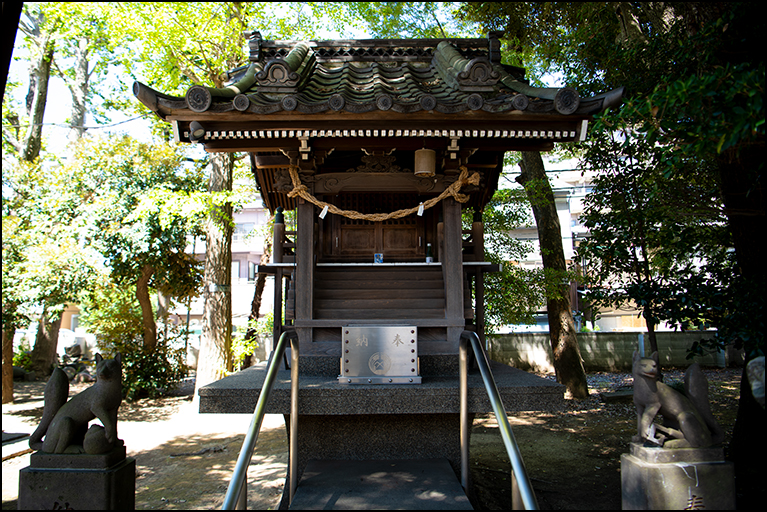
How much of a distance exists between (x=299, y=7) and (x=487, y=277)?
722 cm

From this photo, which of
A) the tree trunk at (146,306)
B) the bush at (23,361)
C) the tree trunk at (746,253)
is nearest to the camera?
the tree trunk at (746,253)

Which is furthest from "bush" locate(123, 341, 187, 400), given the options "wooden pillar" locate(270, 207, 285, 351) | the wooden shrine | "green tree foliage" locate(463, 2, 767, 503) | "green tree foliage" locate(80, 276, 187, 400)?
"green tree foliage" locate(463, 2, 767, 503)

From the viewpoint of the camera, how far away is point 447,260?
17.5 feet

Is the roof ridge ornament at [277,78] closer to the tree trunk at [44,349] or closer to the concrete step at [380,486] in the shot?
the concrete step at [380,486]

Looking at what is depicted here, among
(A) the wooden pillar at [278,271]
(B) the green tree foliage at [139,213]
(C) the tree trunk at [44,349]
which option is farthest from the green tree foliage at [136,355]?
(A) the wooden pillar at [278,271]

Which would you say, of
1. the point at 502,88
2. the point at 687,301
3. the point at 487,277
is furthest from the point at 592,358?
the point at 502,88

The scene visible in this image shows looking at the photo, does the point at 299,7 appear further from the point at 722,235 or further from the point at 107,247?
the point at 722,235

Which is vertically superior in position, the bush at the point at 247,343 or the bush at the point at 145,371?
the bush at the point at 247,343

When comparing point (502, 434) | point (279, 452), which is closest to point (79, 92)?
point (279, 452)

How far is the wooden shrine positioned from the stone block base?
0.97m

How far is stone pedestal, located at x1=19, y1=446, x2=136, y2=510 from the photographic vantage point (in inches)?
124

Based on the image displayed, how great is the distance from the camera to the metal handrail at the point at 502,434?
88.6 inches

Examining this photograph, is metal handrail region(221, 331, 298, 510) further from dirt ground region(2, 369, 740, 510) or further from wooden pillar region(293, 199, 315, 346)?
dirt ground region(2, 369, 740, 510)

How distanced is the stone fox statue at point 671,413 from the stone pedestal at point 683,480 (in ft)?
0.25
